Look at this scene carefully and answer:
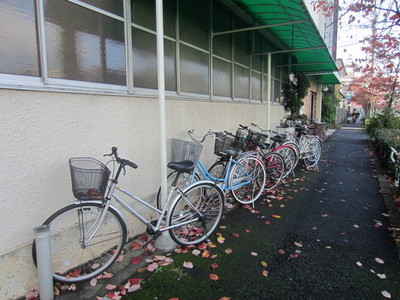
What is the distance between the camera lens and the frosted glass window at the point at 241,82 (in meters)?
6.63

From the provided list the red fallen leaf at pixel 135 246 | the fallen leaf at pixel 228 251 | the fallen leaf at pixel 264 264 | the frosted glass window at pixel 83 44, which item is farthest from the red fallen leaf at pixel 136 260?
the frosted glass window at pixel 83 44

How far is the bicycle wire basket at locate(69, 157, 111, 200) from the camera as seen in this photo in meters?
2.39

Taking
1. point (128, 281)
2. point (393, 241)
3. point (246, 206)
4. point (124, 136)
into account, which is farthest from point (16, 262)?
point (393, 241)

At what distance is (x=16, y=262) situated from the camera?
90.8 inches

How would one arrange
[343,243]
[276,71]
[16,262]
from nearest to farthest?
[16,262] → [343,243] → [276,71]

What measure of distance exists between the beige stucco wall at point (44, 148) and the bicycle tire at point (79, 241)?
0.61 ft

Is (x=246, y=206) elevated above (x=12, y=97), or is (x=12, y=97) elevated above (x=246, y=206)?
(x=12, y=97)

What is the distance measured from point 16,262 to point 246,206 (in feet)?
11.3

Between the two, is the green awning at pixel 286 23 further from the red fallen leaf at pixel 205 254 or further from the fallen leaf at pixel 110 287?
the fallen leaf at pixel 110 287

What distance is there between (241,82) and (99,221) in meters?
5.29

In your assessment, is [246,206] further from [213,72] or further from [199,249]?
[213,72]

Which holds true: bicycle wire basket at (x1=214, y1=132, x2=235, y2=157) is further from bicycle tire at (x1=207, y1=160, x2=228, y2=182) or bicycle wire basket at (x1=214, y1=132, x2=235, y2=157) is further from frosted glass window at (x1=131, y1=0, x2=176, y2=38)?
frosted glass window at (x1=131, y1=0, x2=176, y2=38)

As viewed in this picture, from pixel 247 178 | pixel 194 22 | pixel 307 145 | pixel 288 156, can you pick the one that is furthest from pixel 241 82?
pixel 247 178

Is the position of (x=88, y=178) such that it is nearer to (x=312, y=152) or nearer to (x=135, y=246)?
(x=135, y=246)
